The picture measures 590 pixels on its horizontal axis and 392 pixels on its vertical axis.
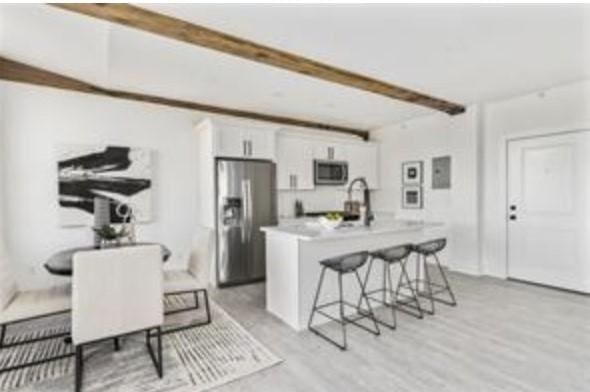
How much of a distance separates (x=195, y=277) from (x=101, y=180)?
78.0 inches

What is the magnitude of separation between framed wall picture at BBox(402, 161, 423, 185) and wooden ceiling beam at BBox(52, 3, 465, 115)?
1.97 meters

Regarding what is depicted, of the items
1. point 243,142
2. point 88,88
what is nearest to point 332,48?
point 243,142

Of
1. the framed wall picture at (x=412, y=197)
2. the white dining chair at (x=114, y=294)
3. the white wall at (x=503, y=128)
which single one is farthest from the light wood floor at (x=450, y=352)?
the framed wall picture at (x=412, y=197)

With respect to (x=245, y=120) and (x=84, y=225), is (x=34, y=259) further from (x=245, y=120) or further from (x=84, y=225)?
(x=245, y=120)

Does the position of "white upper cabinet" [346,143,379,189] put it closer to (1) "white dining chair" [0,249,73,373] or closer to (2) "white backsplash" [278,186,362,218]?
(2) "white backsplash" [278,186,362,218]

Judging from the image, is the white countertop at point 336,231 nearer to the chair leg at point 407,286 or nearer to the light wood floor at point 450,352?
the chair leg at point 407,286

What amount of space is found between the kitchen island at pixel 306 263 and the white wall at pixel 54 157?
2034 millimetres

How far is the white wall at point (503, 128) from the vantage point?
13.3ft

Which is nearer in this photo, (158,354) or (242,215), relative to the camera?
(158,354)

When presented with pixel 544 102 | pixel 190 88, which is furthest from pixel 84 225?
pixel 544 102

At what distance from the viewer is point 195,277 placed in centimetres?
331

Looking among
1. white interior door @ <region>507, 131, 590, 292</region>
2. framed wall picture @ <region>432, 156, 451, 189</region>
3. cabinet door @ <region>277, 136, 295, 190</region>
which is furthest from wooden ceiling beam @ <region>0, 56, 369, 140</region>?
white interior door @ <region>507, 131, 590, 292</region>

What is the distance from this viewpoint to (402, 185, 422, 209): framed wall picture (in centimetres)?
583

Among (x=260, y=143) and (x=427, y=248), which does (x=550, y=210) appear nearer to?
(x=427, y=248)
